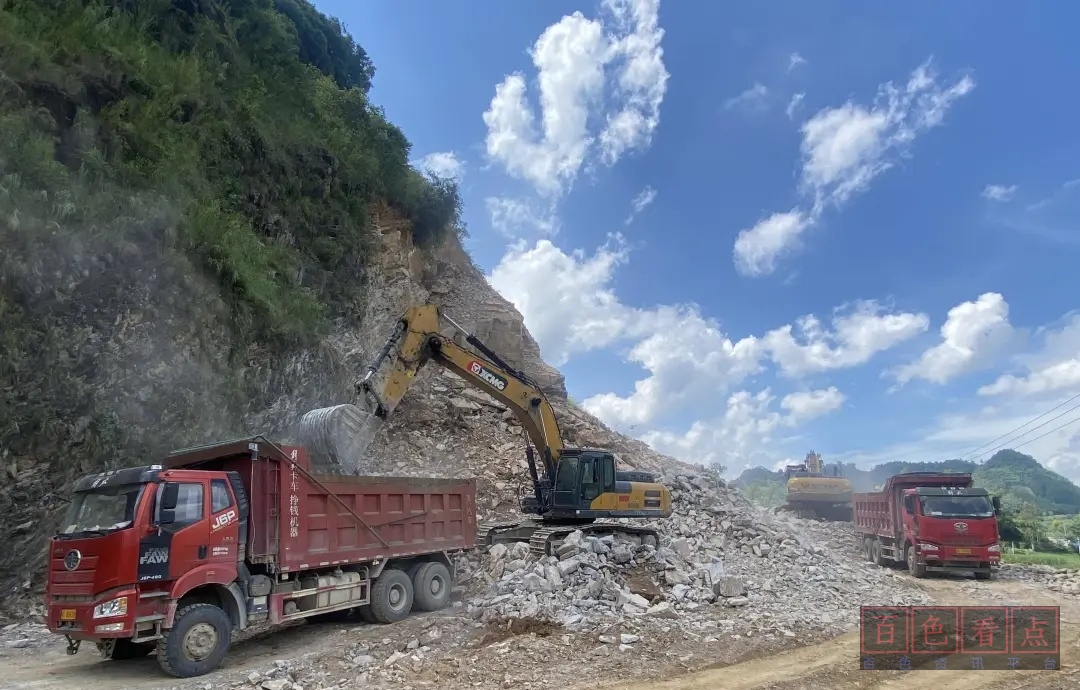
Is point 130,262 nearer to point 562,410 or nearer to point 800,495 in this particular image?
point 562,410

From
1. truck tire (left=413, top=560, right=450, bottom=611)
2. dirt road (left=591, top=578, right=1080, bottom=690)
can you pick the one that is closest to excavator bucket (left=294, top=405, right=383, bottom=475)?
truck tire (left=413, top=560, right=450, bottom=611)

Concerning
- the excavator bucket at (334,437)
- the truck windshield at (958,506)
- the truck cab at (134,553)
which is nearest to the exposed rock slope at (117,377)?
the truck cab at (134,553)

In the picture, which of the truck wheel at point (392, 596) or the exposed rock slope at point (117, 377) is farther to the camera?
the exposed rock slope at point (117, 377)

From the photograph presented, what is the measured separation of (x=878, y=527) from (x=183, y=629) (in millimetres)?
17834

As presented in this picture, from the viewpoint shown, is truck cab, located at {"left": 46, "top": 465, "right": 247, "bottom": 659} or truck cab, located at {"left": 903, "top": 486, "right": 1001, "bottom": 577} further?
truck cab, located at {"left": 903, "top": 486, "right": 1001, "bottom": 577}

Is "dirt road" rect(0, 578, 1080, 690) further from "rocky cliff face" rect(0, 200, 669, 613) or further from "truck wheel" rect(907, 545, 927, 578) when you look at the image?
"truck wheel" rect(907, 545, 927, 578)

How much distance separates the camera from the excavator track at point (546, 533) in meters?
12.5

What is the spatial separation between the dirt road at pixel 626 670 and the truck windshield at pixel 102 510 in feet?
5.49

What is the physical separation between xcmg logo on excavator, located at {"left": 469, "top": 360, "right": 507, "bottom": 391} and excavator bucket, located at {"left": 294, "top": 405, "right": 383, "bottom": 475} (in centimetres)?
300

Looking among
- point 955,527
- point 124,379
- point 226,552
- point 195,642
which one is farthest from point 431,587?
point 955,527

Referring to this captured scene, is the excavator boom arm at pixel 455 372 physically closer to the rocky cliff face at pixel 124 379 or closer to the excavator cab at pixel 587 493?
the excavator cab at pixel 587 493

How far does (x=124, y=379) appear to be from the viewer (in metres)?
12.2

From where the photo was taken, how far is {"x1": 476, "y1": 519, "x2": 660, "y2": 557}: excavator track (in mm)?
12531

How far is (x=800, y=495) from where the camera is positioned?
92.8ft
